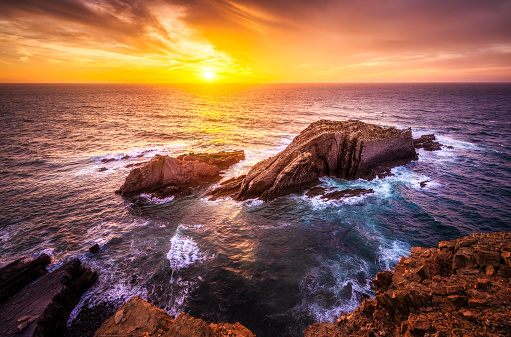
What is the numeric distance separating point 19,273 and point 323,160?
1402 inches

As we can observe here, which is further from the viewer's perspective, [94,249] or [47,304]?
[94,249]

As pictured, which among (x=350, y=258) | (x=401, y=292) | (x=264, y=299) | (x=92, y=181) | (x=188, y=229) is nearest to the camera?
(x=401, y=292)

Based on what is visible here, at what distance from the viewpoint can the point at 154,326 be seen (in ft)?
33.0

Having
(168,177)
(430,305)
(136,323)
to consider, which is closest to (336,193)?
(430,305)

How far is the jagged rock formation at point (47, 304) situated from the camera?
13508mm

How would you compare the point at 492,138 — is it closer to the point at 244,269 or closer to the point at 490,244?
the point at 490,244

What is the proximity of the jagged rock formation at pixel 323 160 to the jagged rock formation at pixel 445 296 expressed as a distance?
19.3 metres

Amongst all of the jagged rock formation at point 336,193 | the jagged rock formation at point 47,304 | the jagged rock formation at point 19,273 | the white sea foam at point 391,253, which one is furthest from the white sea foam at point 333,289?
the jagged rock formation at point 19,273

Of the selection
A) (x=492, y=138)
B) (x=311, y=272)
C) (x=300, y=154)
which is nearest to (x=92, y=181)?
(x=300, y=154)

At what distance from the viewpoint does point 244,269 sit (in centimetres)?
1908

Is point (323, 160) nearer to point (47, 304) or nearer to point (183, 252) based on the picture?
point (183, 252)

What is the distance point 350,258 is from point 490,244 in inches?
433

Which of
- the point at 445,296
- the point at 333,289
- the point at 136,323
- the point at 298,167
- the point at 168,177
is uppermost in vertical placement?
the point at 445,296

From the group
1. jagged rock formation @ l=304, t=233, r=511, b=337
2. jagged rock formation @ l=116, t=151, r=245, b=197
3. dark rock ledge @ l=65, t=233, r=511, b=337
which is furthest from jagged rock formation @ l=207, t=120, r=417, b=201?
jagged rock formation @ l=304, t=233, r=511, b=337
